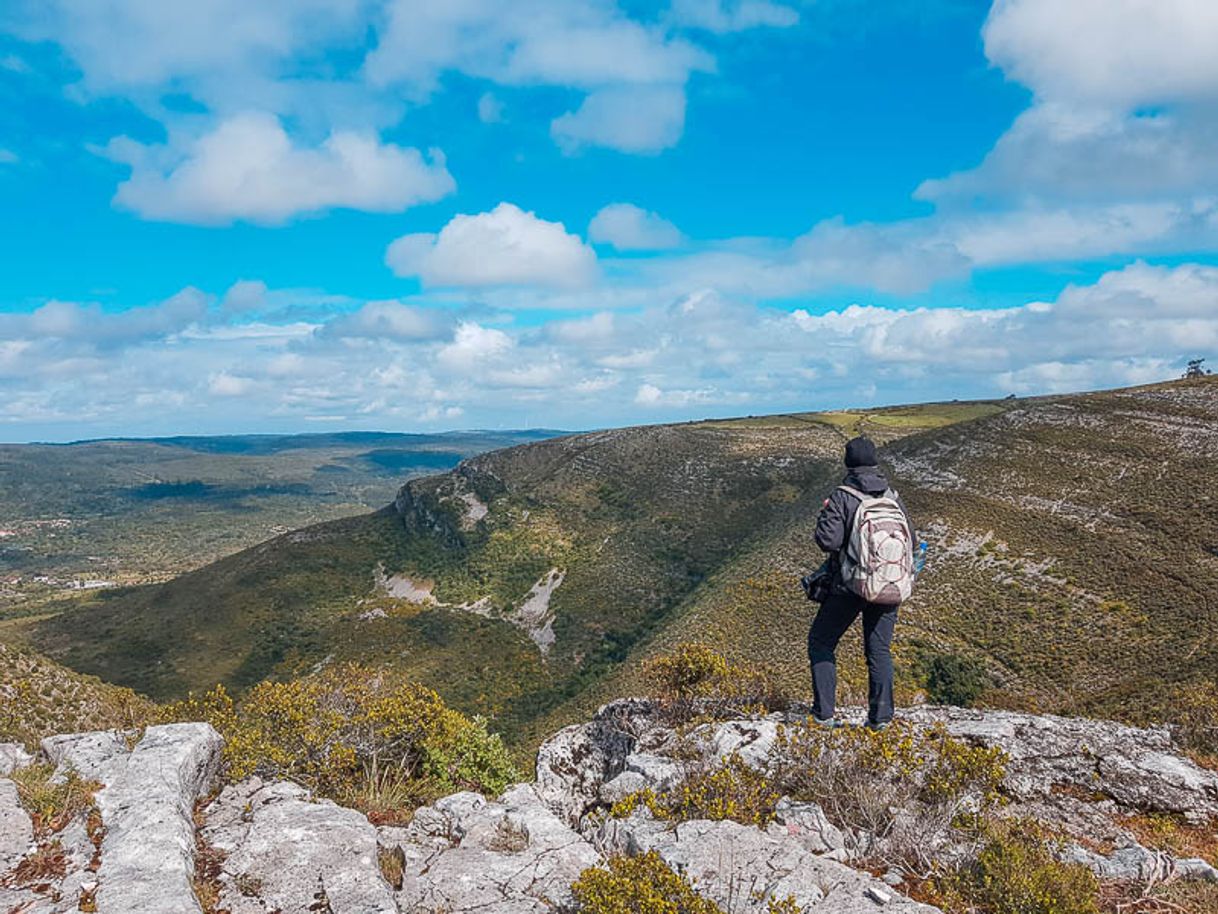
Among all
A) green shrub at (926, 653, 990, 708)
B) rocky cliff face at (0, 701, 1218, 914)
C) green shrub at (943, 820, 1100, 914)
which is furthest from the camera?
green shrub at (926, 653, 990, 708)

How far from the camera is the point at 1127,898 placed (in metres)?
5.81

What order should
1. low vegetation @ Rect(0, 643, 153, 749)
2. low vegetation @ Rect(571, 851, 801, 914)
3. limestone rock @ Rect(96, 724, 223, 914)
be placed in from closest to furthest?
low vegetation @ Rect(571, 851, 801, 914)
limestone rock @ Rect(96, 724, 223, 914)
low vegetation @ Rect(0, 643, 153, 749)

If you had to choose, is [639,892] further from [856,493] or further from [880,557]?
[856,493]

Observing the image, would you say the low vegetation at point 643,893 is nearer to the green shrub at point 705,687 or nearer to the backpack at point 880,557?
the backpack at point 880,557

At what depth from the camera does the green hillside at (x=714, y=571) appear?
38.7 metres

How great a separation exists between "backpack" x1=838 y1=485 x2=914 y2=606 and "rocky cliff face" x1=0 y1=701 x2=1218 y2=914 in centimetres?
260

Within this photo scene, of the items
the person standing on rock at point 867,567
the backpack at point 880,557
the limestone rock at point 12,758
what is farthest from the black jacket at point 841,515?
the limestone rock at point 12,758

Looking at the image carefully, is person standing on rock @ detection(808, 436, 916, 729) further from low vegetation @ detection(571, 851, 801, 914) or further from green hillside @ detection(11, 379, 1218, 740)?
green hillside @ detection(11, 379, 1218, 740)

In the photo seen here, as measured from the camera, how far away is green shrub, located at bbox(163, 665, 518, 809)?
917 centimetres

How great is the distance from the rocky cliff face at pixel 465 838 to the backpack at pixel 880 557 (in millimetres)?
2597

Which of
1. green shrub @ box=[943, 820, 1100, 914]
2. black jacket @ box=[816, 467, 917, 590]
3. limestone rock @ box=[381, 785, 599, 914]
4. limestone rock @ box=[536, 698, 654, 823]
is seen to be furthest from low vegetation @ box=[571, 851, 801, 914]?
limestone rock @ box=[536, 698, 654, 823]

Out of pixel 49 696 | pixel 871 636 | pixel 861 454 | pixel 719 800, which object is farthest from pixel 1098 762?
pixel 49 696

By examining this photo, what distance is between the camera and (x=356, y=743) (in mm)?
10461

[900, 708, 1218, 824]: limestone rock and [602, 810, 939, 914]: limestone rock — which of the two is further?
[900, 708, 1218, 824]: limestone rock
